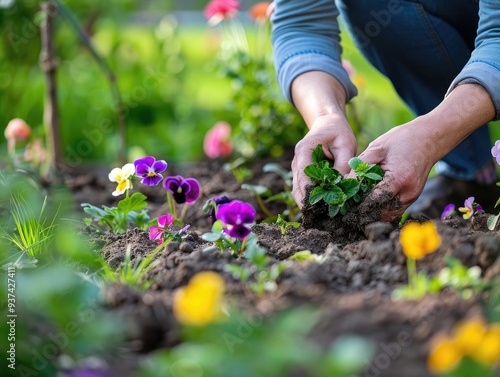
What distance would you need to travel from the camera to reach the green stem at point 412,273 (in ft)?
3.99

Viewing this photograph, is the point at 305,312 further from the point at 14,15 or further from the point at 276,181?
the point at 14,15

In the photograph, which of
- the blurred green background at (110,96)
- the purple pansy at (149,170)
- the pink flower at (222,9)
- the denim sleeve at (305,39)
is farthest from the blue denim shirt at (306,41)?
the blurred green background at (110,96)

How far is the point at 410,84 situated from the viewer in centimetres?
260

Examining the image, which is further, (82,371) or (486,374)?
(82,371)

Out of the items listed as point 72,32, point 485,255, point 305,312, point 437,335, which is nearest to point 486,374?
point 437,335

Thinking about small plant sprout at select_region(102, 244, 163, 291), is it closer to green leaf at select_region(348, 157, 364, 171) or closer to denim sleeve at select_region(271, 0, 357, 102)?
green leaf at select_region(348, 157, 364, 171)

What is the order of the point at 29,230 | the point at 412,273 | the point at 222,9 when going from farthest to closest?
the point at 222,9 < the point at 29,230 < the point at 412,273

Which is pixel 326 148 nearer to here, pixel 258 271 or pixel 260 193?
pixel 260 193

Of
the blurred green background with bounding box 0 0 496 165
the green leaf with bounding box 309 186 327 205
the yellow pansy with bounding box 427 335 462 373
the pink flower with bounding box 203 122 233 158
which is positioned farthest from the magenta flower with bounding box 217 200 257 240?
the blurred green background with bounding box 0 0 496 165

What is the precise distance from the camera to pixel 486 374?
2.84ft

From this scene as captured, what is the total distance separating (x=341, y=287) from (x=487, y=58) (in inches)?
30.1

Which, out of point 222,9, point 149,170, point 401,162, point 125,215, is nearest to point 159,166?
point 149,170

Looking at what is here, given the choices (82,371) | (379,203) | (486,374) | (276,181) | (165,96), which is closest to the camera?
(486,374)

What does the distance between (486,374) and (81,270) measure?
2.69 feet
